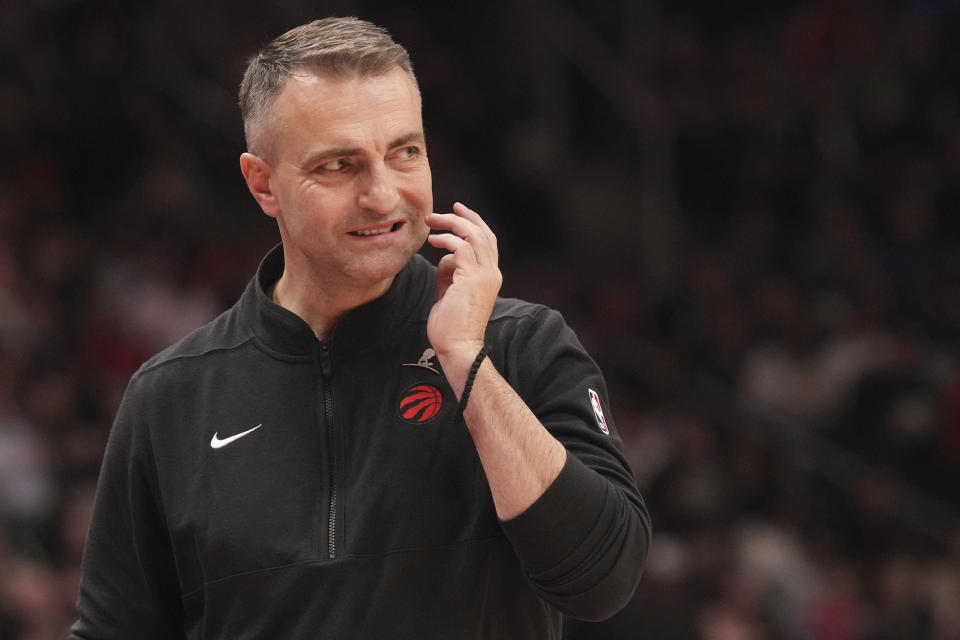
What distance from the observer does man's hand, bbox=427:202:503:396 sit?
7.64ft

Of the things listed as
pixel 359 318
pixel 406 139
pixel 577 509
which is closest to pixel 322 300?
pixel 359 318

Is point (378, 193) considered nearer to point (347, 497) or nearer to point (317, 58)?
point (317, 58)

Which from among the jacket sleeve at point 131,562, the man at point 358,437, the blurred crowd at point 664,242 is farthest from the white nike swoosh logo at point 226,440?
the blurred crowd at point 664,242

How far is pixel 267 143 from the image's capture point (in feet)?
8.28

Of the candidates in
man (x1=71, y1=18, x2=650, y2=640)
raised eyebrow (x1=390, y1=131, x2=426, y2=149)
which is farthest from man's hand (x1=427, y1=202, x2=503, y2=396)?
raised eyebrow (x1=390, y1=131, x2=426, y2=149)

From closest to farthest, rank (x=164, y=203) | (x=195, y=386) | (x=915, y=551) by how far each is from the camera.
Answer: (x=195, y=386) < (x=915, y=551) < (x=164, y=203)

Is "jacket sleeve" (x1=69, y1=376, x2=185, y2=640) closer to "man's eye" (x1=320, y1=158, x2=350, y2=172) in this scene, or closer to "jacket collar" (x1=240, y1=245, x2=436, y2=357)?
"jacket collar" (x1=240, y1=245, x2=436, y2=357)

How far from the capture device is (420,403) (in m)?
2.52

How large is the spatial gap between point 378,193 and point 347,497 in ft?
1.78

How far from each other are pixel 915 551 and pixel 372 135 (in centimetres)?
713

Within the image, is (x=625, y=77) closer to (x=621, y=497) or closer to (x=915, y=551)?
(x=915, y=551)

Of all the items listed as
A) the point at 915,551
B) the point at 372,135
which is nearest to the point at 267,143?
the point at 372,135

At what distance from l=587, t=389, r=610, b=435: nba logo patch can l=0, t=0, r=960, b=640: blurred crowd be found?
4434 millimetres

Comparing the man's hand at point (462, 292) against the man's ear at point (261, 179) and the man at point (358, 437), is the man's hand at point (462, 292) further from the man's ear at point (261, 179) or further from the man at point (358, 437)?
the man's ear at point (261, 179)
